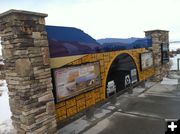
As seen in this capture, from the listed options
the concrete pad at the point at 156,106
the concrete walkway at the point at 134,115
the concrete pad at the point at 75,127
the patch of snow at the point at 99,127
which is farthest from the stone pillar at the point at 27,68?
the concrete pad at the point at 156,106

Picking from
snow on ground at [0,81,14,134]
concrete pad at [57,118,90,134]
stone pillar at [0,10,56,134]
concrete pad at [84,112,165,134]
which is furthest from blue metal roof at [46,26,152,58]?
snow on ground at [0,81,14,134]

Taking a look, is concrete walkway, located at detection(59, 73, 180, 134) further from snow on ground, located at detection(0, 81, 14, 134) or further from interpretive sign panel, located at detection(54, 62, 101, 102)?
snow on ground, located at detection(0, 81, 14, 134)

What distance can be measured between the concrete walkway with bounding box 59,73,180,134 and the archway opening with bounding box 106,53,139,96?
2.14 feet

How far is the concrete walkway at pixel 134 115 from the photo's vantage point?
5578 mm

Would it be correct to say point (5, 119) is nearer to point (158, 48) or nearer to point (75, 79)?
point (75, 79)

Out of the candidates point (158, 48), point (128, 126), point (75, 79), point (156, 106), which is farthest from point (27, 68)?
point (158, 48)

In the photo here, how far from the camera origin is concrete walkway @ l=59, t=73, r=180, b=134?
18.3ft

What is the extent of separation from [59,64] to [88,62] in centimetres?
129

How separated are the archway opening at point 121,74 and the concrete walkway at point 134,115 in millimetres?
653

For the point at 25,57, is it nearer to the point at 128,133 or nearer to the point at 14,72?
the point at 14,72

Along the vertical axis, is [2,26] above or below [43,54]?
above

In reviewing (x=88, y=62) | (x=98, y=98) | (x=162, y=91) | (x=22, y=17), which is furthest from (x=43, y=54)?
(x=162, y=91)

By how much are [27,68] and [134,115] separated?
423 centimetres

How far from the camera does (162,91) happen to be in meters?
9.43
